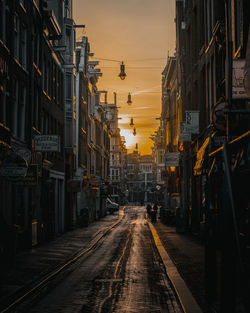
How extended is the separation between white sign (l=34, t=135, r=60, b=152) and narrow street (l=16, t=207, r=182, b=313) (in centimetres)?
548

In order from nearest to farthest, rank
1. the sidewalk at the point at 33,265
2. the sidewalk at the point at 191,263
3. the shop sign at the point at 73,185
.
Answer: the sidewalk at the point at 191,263, the sidewalk at the point at 33,265, the shop sign at the point at 73,185

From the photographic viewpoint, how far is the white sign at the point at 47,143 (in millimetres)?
22516

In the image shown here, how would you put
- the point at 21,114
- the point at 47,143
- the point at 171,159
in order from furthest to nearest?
the point at 171,159 → the point at 21,114 → the point at 47,143

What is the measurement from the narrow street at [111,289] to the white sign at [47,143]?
5.48 meters

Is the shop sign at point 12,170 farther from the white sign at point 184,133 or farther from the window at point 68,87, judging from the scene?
the window at point 68,87

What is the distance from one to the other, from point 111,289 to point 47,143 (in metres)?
11.6

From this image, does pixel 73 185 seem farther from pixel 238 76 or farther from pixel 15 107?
pixel 238 76

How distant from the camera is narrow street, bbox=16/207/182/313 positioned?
1005 cm

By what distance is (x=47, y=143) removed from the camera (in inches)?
898

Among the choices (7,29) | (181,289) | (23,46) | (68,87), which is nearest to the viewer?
(181,289)

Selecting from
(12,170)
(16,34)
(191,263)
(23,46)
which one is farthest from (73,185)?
(191,263)

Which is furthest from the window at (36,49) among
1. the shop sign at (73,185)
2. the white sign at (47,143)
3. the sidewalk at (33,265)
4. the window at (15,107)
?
the shop sign at (73,185)

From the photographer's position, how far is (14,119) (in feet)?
72.8

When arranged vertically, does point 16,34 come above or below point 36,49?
below
